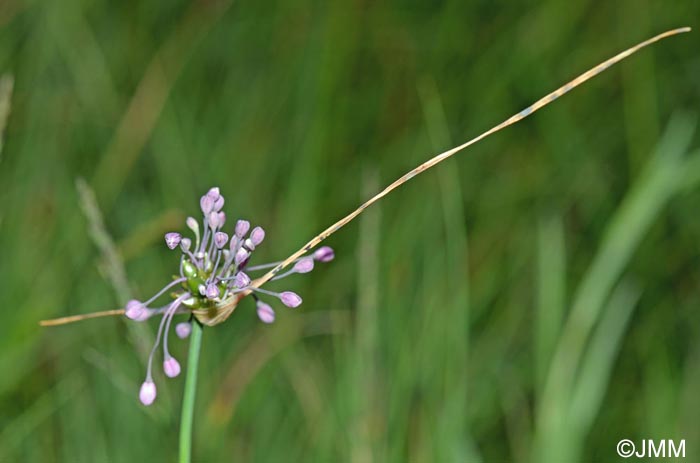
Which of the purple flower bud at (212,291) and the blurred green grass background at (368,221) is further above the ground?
the blurred green grass background at (368,221)

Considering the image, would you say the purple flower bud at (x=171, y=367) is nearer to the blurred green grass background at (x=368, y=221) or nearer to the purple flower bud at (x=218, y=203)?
the purple flower bud at (x=218, y=203)

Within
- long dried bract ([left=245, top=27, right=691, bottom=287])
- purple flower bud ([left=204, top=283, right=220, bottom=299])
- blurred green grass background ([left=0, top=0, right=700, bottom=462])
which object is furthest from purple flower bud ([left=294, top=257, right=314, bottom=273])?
blurred green grass background ([left=0, top=0, right=700, bottom=462])

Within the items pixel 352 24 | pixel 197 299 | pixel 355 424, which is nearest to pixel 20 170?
pixel 352 24

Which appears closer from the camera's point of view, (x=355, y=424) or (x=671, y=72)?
(x=355, y=424)

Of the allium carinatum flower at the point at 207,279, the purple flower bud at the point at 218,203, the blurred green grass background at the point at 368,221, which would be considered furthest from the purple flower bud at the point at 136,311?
the blurred green grass background at the point at 368,221

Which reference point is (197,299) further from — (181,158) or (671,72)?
(671,72)

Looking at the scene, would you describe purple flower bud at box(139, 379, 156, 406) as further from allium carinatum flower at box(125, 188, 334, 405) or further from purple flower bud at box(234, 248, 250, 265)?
purple flower bud at box(234, 248, 250, 265)
